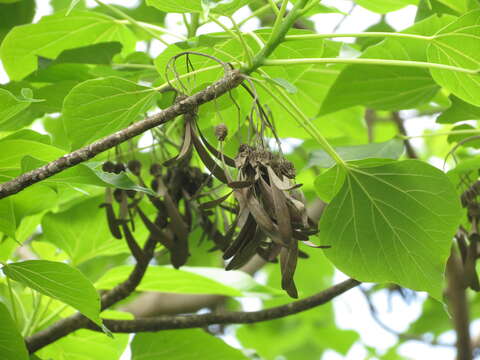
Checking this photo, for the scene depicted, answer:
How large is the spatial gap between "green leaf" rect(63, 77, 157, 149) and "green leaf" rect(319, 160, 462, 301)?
30cm

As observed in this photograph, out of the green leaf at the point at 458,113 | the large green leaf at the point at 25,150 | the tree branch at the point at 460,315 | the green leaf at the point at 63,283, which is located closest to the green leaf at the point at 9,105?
the large green leaf at the point at 25,150

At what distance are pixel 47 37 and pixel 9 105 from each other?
0.40 meters

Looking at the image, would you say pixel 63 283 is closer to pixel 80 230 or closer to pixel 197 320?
pixel 197 320

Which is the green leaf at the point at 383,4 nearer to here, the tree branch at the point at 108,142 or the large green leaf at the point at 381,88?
the large green leaf at the point at 381,88

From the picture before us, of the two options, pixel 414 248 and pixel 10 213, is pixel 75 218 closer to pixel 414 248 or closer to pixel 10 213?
pixel 10 213

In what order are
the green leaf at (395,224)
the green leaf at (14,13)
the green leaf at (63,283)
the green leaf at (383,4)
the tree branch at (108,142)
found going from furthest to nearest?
1. the green leaf at (14,13)
2. the green leaf at (383,4)
3. the green leaf at (395,224)
4. the green leaf at (63,283)
5. the tree branch at (108,142)

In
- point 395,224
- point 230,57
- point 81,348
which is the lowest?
point 81,348

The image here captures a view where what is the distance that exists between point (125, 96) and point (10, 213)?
8.4 inches

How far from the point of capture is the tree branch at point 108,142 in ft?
2.31

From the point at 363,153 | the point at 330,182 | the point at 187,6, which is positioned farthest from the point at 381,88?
the point at 187,6

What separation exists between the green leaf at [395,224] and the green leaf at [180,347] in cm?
34

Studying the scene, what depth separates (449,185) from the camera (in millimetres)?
914

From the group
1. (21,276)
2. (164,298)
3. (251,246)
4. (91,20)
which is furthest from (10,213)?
(164,298)

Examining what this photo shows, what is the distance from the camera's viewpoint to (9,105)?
791 mm
